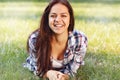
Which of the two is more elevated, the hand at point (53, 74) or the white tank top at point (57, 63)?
the white tank top at point (57, 63)

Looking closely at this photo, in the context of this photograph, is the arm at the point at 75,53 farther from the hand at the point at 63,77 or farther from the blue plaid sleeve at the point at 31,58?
the blue plaid sleeve at the point at 31,58

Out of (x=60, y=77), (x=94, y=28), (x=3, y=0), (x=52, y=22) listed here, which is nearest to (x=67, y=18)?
(x=52, y=22)

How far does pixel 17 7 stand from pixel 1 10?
0.81 feet

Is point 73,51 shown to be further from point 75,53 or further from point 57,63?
point 57,63

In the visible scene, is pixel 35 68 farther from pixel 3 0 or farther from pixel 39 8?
pixel 3 0

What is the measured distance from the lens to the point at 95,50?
3.01 meters

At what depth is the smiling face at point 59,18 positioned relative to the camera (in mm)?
2508

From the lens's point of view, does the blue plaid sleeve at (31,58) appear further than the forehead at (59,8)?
Yes

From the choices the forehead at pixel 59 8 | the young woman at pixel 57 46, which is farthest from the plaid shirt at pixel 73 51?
the forehead at pixel 59 8

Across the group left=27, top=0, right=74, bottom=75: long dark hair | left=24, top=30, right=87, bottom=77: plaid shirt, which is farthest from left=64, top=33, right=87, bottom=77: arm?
left=27, top=0, right=74, bottom=75: long dark hair

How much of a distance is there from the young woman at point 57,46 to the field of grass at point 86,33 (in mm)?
85

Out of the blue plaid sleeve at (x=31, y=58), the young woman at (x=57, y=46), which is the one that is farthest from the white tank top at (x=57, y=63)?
the blue plaid sleeve at (x=31, y=58)

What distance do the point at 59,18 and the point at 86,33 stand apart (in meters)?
0.81

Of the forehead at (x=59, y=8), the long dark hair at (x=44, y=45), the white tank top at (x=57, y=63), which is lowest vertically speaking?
the white tank top at (x=57, y=63)
